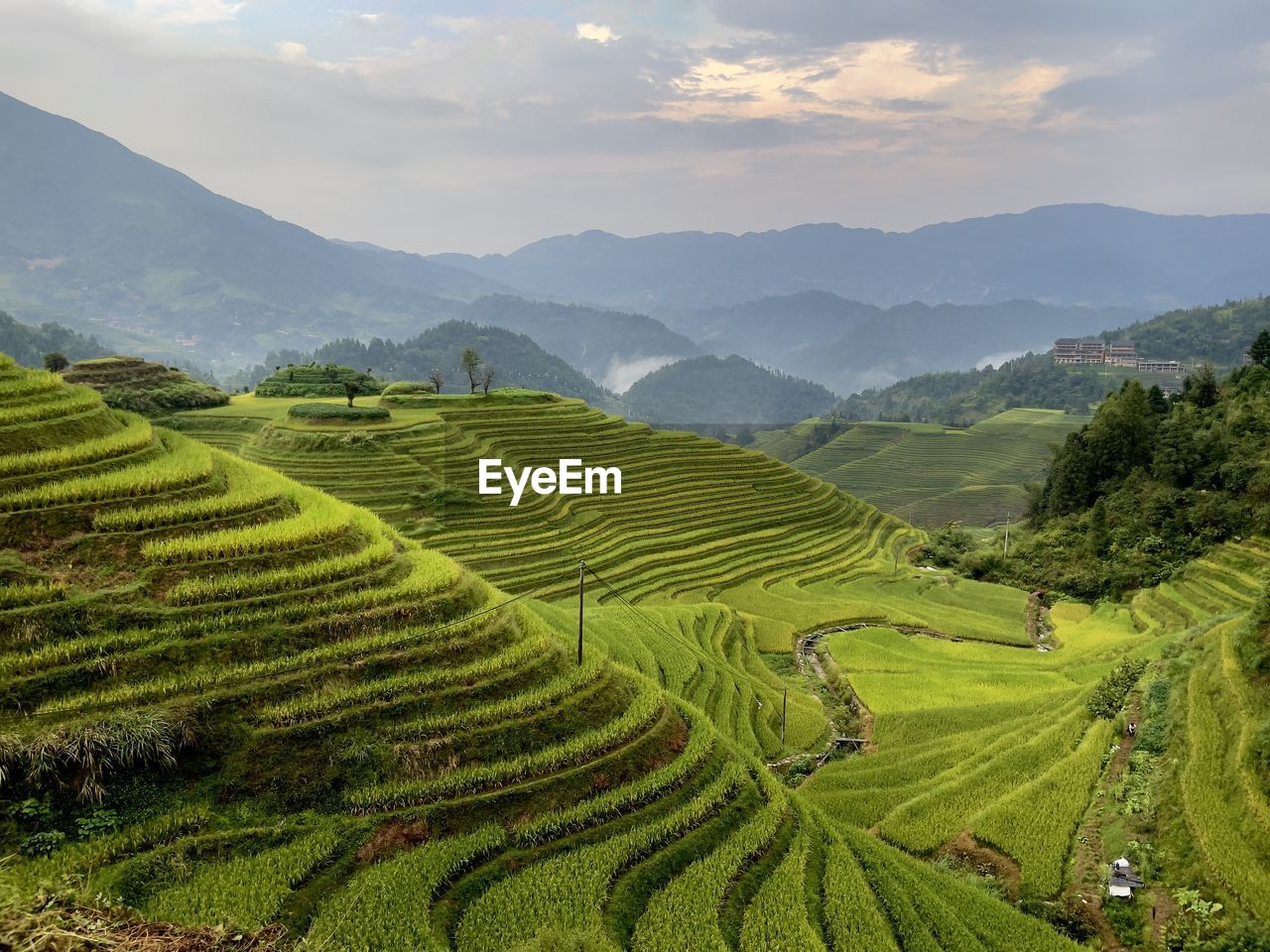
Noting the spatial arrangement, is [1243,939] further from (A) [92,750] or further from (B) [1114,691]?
(A) [92,750]

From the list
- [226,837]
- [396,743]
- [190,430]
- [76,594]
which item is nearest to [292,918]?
[226,837]

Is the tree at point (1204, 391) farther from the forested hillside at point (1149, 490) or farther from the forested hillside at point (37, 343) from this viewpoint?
the forested hillside at point (37, 343)

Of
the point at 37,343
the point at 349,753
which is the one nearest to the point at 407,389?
the point at 349,753

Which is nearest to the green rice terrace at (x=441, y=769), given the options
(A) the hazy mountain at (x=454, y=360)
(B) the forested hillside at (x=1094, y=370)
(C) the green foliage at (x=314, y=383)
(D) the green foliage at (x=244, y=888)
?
(D) the green foliage at (x=244, y=888)

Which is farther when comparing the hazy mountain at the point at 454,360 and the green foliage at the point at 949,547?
the hazy mountain at the point at 454,360

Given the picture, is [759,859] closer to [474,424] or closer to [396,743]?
[396,743]

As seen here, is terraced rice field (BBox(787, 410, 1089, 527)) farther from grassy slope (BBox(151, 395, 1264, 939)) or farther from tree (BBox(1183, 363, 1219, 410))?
tree (BBox(1183, 363, 1219, 410))
